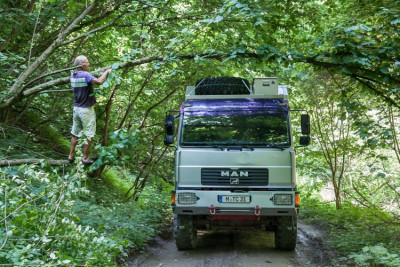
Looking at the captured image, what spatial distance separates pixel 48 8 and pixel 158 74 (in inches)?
149

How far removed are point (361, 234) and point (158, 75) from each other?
258 inches

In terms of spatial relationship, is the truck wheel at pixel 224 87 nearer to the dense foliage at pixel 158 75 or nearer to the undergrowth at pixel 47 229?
the dense foliage at pixel 158 75

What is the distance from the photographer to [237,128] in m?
7.59

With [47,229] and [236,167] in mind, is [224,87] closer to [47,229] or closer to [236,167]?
[236,167]

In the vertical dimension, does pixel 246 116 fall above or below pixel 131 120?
below

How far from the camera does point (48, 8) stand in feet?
26.3

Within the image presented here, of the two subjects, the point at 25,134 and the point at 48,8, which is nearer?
the point at 48,8

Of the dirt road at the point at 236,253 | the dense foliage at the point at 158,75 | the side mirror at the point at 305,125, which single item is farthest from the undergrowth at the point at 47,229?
the side mirror at the point at 305,125

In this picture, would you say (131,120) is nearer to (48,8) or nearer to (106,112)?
(106,112)

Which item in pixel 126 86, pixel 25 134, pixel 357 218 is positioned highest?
pixel 126 86

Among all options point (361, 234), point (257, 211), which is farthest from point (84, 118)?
point (361, 234)

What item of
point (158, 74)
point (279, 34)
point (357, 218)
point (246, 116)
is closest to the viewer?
point (246, 116)

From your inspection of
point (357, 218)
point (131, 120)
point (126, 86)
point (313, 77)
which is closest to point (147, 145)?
point (131, 120)

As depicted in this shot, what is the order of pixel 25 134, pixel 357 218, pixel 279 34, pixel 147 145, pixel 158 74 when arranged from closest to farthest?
pixel 279 34
pixel 25 134
pixel 357 218
pixel 158 74
pixel 147 145
